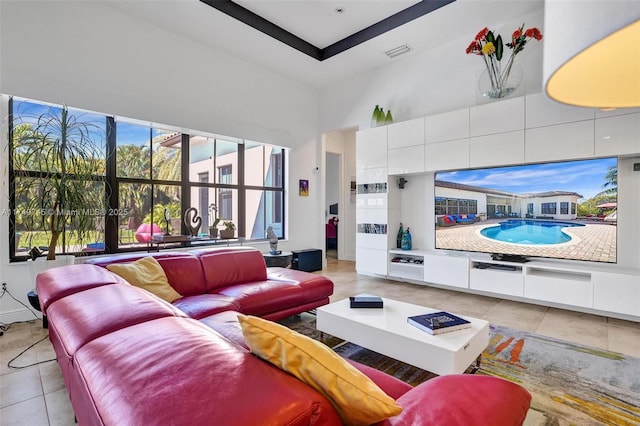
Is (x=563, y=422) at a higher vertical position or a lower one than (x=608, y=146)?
lower

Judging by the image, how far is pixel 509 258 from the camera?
12.6ft

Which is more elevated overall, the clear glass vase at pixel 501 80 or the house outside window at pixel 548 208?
the clear glass vase at pixel 501 80

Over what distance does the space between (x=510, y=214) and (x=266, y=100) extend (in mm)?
Result: 3961

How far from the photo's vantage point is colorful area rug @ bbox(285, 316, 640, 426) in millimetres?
1767

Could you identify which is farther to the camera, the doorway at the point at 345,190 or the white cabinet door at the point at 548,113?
the doorway at the point at 345,190

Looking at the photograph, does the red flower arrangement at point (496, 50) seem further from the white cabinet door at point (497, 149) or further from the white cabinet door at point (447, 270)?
the white cabinet door at point (447, 270)

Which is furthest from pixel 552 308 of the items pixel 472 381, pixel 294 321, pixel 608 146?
pixel 472 381

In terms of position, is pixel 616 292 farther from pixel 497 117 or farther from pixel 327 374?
pixel 327 374

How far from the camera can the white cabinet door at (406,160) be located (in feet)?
14.7

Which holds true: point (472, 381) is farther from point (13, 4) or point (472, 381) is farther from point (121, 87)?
point (13, 4)

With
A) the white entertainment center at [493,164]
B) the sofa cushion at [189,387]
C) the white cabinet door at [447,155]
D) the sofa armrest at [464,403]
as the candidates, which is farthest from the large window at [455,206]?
the sofa cushion at [189,387]

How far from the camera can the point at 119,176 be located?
154 inches

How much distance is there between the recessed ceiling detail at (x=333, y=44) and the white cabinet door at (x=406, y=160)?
5.16ft

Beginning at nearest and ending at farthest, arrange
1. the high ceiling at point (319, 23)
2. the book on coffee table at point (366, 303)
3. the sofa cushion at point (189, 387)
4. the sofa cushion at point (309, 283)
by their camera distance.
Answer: the sofa cushion at point (189, 387), the book on coffee table at point (366, 303), the sofa cushion at point (309, 283), the high ceiling at point (319, 23)
